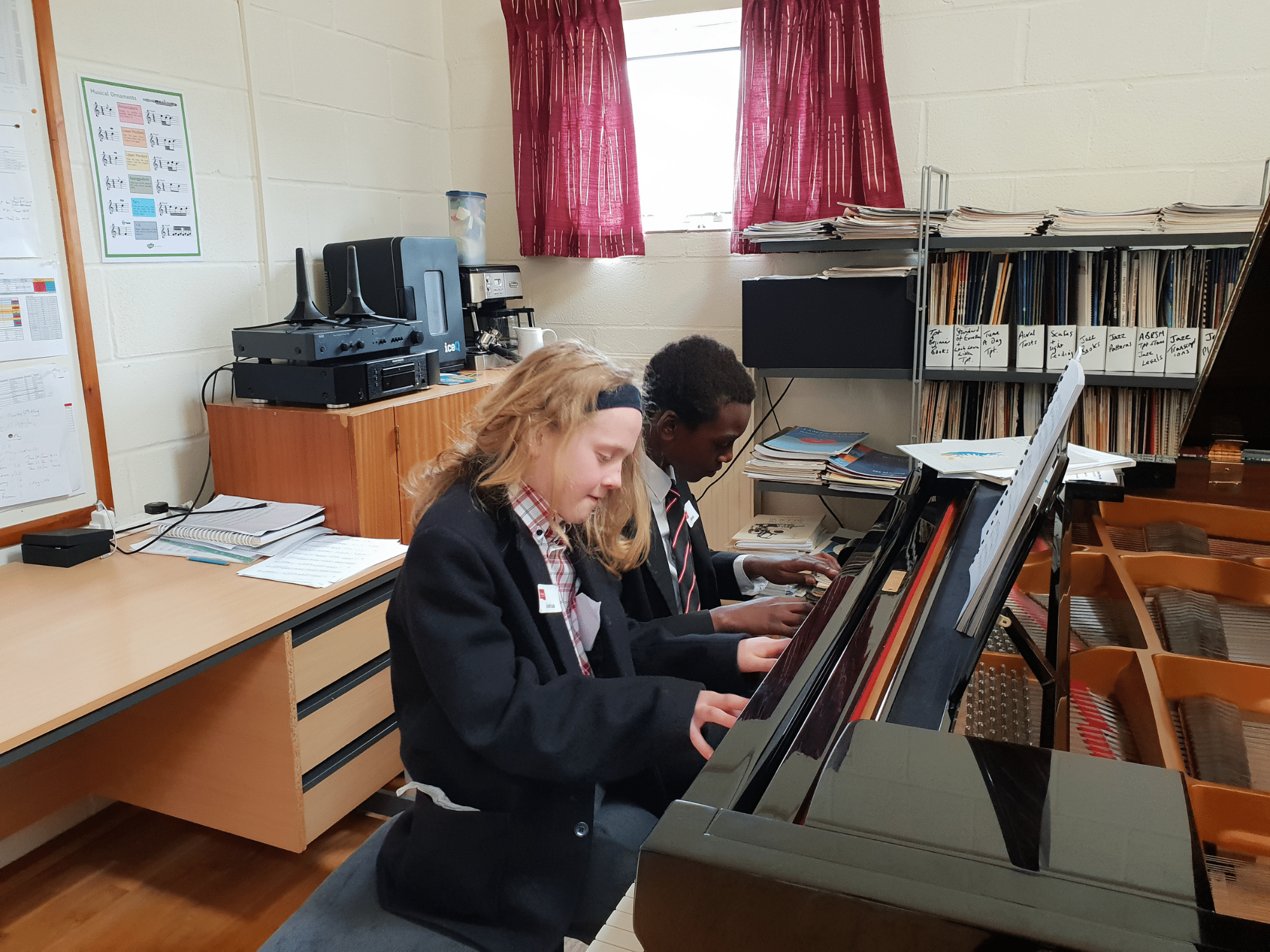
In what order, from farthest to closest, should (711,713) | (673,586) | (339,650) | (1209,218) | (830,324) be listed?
(830,324), (1209,218), (339,650), (673,586), (711,713)

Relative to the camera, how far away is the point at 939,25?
8.47 feet

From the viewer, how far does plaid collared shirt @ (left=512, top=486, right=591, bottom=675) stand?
4.12 ft

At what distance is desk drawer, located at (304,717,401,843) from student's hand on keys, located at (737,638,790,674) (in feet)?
2.85

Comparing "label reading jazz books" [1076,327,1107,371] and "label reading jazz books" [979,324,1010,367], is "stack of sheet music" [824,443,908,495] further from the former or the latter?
"label reading jazz books" [1076,327,1107,371]

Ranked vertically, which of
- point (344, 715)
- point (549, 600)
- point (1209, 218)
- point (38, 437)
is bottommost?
point (344, 715)

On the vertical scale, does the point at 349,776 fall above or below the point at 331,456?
below

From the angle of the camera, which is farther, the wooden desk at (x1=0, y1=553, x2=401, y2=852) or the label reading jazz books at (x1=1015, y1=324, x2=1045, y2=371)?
the label reading jazz books at (x1=1015, y1=324, x2=1045, y2=371)

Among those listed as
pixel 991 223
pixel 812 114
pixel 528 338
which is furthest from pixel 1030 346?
pixel 528 338

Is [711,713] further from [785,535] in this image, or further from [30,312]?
[30,312]

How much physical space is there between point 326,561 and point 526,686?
106 centimetres

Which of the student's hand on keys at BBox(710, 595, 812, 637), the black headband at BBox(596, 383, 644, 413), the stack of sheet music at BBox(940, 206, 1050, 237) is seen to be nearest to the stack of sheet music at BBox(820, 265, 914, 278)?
the stack of sheet music at BBox(940, 206, 1050, 237)

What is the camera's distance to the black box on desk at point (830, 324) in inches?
96.0

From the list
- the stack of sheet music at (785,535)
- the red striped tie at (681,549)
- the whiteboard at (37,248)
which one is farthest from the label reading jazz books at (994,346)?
the whiteboard at (37,248)

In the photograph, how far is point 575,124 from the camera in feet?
9.84
